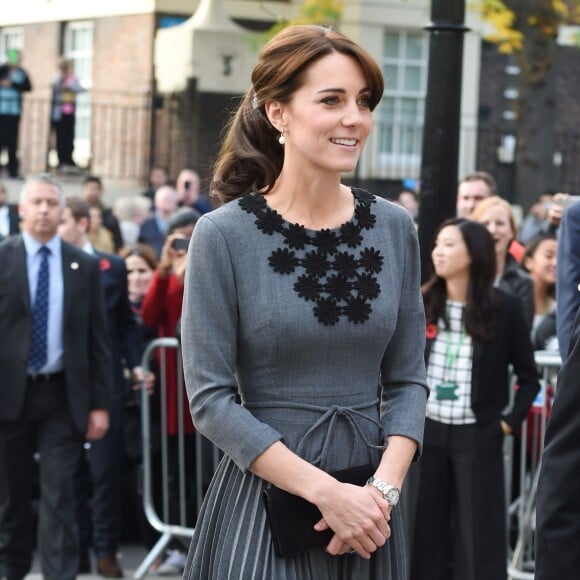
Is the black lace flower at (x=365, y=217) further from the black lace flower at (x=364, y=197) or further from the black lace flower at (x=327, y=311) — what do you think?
the black lace flower at (x=327, y=311)

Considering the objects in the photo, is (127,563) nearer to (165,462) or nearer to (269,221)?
(165,462)

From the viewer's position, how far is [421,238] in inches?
266

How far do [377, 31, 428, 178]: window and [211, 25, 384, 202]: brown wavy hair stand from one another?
21565mm

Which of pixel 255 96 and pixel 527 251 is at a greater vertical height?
pixel 255 96

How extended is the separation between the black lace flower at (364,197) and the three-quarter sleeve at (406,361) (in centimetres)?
12

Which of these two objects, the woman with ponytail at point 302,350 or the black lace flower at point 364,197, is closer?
the woman with ponytail at point 302,350

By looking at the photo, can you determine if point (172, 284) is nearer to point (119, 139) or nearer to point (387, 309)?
point (387, 309)

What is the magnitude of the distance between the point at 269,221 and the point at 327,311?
28 cm

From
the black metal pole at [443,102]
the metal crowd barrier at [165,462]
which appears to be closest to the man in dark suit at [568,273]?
the black metal pole at [443,102]

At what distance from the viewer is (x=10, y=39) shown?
30.0m

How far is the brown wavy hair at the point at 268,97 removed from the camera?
11.3 feet

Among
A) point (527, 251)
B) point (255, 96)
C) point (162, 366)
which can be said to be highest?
point (255, 96)

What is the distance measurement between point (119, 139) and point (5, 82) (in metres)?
3.45

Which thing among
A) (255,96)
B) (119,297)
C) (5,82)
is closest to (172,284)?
(119,297)
